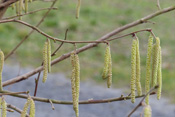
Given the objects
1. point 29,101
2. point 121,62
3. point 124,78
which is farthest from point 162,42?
point 29,101

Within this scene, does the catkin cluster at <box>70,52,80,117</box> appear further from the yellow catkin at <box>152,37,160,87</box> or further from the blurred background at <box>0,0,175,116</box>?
the blurred background at <box>0,0,175,116</box>

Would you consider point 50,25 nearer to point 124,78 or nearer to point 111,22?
point 111,22

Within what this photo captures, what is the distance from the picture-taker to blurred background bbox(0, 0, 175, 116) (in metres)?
6.79

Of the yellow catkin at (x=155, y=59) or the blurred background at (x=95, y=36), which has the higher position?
the blurred background at (x=95, y=36)

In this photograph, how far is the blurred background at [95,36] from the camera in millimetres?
6785

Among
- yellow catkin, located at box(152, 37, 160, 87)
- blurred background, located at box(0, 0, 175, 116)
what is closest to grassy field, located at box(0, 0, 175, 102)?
blurred background, located at box(0, 0, 175, 116)

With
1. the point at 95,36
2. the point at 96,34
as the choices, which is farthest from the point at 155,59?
the point at 96,34

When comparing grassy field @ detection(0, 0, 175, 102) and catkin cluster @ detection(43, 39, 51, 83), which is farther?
grassy field @ detection(0, 0, 175, 102)

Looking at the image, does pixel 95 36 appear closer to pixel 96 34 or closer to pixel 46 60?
pixel 96 34

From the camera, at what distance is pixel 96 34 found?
8.45 meters

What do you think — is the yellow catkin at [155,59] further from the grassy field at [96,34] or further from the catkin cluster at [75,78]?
the grassy field at [96,34]

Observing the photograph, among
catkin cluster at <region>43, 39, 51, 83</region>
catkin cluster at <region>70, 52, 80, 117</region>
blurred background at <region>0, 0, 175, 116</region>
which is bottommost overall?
catkin cluster at <region>70, 52, 80, 117</region>

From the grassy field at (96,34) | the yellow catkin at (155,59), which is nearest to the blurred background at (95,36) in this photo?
the grassy field at (96,34)

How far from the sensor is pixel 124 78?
21.7 feet
